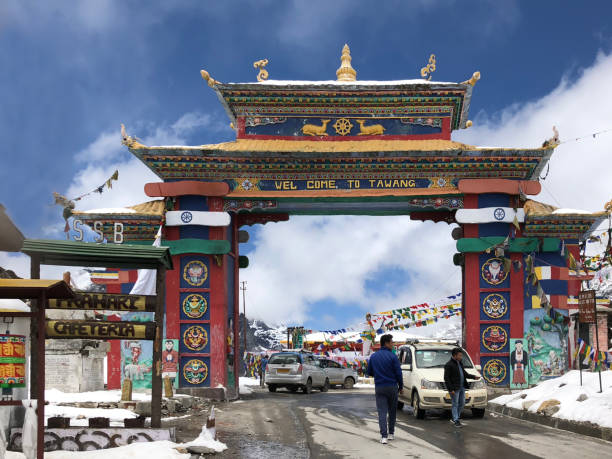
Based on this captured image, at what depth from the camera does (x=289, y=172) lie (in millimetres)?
21281

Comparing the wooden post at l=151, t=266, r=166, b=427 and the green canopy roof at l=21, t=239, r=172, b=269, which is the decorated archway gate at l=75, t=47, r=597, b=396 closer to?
the green canopy roof at l=21, t=239, r=172, b=269

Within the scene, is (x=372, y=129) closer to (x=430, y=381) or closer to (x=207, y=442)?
(x=430, y=381)

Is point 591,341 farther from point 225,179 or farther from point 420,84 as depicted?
point 225,179

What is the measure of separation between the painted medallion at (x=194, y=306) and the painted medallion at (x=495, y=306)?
28.1ft

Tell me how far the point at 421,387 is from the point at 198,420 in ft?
16.8

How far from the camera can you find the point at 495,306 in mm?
20594

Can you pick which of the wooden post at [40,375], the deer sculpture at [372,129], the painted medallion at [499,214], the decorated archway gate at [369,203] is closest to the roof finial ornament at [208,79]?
the decorated archway gate at [369,203]

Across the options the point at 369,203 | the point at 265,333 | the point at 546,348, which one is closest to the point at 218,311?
the point at 369,203

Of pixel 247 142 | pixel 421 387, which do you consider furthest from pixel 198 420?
pixel 247 142

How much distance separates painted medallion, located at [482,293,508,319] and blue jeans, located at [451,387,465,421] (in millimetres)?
6436

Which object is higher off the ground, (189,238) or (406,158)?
(406,158)

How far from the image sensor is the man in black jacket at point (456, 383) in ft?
47.0

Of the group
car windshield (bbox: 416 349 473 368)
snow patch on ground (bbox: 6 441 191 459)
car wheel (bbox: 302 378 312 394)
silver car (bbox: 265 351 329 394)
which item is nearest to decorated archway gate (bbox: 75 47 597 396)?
car windshield (bbox: 416 349 473 368)

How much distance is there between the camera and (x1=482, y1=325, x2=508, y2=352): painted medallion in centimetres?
2042
